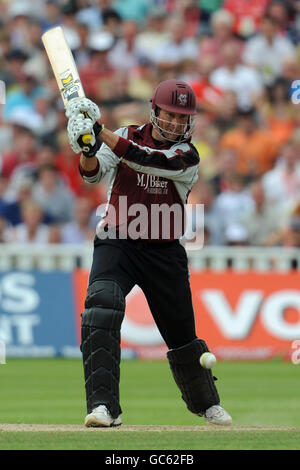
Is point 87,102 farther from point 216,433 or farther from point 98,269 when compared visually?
point 216,433

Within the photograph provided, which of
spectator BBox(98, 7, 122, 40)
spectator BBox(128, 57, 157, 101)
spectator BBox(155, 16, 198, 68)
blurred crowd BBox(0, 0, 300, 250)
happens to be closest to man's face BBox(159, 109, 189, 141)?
blurred crowd BBox(0, 0, 300, 250)

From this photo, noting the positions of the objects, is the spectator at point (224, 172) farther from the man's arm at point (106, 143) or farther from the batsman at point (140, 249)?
the man's arm at point (106, 143)

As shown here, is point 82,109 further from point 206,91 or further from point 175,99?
point 206,91

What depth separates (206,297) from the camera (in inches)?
546

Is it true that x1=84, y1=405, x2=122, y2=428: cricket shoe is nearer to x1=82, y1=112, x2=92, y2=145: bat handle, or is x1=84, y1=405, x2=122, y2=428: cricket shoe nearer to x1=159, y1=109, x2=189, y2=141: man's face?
x1=82, y1=112, x2=92, y2=145: bat handle

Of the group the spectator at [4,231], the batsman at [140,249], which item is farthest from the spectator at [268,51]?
the batsman at [140,249]

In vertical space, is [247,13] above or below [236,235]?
above

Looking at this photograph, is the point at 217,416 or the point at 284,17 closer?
the point at 217,416

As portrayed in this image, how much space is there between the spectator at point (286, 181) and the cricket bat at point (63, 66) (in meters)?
6.89

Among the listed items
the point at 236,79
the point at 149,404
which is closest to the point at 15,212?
the point at 236,79

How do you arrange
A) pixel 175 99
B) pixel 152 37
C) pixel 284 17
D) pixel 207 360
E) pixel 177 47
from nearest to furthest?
pixel 175 99 < pixel 207 360 < pixel 177 47 < pixel 284 17 < pixel 152 37

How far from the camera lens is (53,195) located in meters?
15.0

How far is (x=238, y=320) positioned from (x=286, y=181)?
2.15 m
